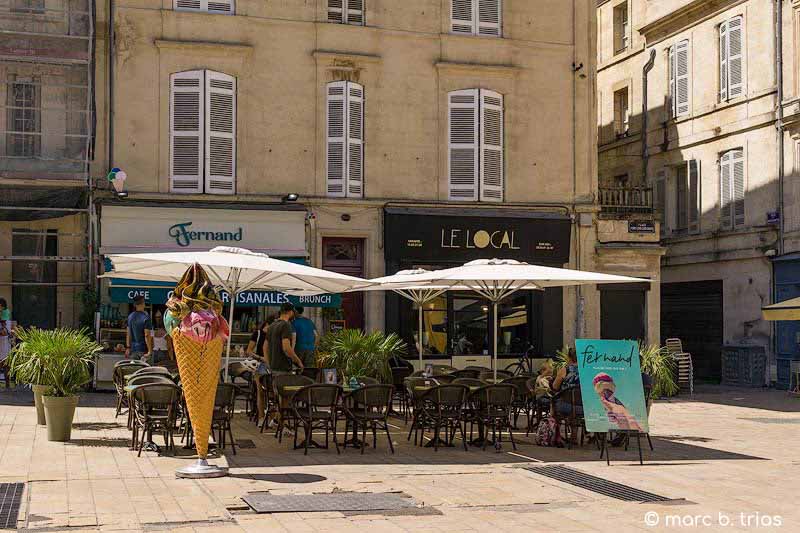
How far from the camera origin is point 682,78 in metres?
29.2

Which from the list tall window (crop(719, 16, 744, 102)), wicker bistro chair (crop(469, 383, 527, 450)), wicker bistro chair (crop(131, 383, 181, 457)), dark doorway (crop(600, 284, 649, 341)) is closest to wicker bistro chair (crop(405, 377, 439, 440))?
wicker bistro chair (crop(469, 383, 527, 450))

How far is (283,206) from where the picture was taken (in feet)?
74.3

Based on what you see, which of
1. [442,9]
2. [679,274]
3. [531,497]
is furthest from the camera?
[679,274]

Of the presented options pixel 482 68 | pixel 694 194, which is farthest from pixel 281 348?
pixel 694 194

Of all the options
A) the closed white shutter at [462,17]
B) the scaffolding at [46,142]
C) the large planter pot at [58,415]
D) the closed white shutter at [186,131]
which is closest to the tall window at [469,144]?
the closed white shutter at [462,17]

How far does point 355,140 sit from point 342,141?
1.01 feet

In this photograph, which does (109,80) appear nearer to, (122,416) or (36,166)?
(36,166)

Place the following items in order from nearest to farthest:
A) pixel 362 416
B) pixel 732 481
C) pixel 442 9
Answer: pixel 732 481
pixel 362 416
pixel 442 9

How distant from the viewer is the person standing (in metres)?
15.0

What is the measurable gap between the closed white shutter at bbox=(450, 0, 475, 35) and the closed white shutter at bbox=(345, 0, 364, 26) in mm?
2002

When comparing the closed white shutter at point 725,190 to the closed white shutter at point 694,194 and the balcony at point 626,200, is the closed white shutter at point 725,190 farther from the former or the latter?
the balcony at point 626,200

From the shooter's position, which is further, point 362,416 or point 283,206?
point 283,206

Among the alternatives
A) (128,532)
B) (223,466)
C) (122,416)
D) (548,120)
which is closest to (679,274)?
(548,120)

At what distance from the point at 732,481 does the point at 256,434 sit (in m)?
6.24
